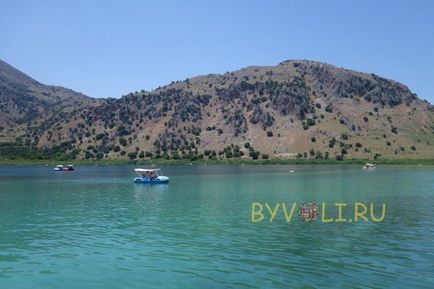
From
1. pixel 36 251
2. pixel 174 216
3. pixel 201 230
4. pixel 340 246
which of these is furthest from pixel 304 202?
pixel 36 251

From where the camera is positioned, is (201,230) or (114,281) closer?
(114,281)

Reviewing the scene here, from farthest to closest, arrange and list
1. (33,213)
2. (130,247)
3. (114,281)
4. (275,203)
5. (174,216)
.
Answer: (275,203) → (33,213) → (174,216) → (130,247) → (114,281)

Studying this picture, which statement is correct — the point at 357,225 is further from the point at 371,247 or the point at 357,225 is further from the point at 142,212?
the point at 142,212

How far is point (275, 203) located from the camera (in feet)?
223

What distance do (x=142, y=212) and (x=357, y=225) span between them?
2879 centimetres

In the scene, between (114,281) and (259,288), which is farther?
(114,281)

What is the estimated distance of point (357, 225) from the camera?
151 feet

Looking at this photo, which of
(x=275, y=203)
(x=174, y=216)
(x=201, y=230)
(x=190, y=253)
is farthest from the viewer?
(x=275, y=203)

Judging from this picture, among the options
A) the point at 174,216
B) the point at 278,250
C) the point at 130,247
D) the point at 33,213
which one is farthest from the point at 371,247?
the point at 33,213

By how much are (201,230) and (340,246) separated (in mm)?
14886

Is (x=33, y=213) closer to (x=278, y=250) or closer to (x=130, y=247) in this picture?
(x=130, y=247)

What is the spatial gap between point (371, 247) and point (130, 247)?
1969 cm

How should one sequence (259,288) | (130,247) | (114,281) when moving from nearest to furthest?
(259,288), (114,281), (130,247)

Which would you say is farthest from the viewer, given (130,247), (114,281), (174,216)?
(174,216)
